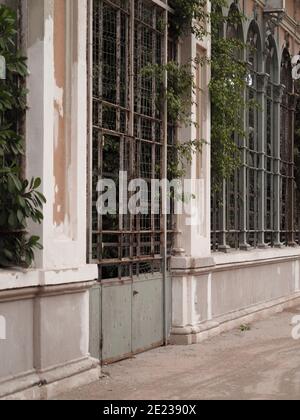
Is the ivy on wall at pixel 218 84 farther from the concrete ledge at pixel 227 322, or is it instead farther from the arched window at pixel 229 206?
the concrete ledge at pixel 227 322

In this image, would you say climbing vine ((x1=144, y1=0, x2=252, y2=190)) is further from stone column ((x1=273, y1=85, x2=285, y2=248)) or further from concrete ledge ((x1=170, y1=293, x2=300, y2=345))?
stone column ((x1=273, y1=85, x2=285, y2=248))

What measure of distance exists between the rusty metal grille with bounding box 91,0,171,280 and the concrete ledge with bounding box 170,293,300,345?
971mm

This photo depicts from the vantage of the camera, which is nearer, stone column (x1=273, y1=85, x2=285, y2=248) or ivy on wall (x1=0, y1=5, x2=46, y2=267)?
ivy on wall (x1=0, y1=5, x2=46, y2=267)

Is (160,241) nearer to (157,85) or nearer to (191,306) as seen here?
(191,306)

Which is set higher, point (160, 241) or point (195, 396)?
point (160, 241)

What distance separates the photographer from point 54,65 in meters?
7.54

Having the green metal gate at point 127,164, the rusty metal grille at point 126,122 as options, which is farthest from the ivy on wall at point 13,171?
the rusty metal grille at point 126,122

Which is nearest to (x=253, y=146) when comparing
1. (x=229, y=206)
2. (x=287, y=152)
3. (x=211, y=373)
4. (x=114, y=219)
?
(x=229, y=206)

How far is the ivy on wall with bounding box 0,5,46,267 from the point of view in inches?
269

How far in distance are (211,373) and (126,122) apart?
2990 mm

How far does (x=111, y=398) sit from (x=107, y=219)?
7.80ft

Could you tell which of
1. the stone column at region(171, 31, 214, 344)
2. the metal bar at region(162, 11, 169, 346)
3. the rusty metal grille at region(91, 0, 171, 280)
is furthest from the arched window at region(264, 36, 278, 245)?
the rusty metal grille at region(91, 0, 171, 280)

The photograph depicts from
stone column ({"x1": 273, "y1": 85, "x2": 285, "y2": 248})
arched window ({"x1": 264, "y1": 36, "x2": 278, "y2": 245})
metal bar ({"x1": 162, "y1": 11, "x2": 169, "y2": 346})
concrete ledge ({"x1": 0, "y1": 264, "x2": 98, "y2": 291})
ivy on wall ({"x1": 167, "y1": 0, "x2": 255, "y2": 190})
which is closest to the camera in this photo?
concrete ledge ({"x1": 0, "y1": 264, "x2": 98, "y2": 291})
